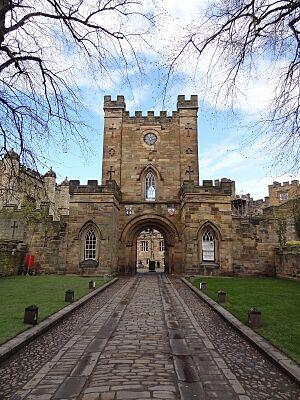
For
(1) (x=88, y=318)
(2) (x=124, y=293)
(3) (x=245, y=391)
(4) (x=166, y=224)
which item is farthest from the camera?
(4) (x=166, y=224)

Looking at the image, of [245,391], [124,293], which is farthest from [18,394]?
[124,293]

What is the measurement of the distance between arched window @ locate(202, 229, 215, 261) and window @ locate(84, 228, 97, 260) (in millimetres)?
7246

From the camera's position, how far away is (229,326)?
317 inches

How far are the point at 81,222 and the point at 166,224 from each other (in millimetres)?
6645

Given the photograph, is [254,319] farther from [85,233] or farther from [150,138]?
[150,138]

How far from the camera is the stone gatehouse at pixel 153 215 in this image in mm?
22125

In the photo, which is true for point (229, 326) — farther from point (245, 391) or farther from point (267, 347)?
point (245, 391)

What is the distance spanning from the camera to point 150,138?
2828 cm

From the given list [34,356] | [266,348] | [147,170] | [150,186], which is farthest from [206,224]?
[34,356]

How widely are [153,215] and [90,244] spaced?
559cm

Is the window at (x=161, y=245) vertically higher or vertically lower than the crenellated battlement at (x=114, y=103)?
lower

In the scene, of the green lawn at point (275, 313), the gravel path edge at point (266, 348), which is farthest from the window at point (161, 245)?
the gravel path edge at point (266, 348)

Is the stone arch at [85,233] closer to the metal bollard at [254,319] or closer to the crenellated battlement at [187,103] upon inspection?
the crenellated battlement at [187,103]

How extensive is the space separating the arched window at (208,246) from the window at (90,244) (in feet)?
23.8
